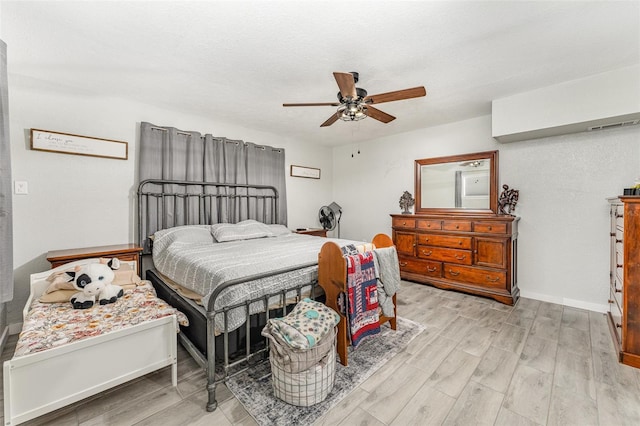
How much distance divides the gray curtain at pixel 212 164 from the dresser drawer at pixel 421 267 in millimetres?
2170

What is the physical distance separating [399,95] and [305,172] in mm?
3212

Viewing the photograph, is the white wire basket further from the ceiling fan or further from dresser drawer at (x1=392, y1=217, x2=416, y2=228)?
dresser drawer at (x1=392, y1=217, x2=416, y2=228)

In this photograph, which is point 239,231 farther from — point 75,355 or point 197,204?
point 75,355

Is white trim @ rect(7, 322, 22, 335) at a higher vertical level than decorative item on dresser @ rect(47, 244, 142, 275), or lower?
lower

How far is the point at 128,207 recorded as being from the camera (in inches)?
128

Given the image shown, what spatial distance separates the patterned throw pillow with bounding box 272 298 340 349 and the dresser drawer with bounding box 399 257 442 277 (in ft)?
8.36

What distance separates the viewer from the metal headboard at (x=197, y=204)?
3.28 metres

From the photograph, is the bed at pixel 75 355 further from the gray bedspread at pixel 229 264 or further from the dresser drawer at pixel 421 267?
the dresser drawer at pixel 421 267

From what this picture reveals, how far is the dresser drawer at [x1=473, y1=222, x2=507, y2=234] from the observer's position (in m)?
3.34

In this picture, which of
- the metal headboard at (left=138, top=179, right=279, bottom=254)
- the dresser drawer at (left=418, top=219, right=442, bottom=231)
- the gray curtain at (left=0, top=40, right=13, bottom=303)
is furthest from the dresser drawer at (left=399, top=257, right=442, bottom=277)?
the gray curtain at (left=0, top=40, right=13, bottom=303)

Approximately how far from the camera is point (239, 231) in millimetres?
3521

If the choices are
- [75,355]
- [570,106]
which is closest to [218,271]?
[75,355]

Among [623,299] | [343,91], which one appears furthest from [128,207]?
[623,299]

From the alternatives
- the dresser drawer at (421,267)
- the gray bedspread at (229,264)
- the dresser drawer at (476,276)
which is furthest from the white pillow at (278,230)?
the dresser drawer at (476,276)
